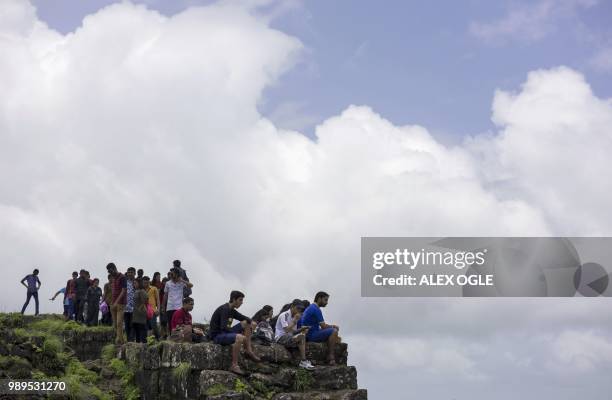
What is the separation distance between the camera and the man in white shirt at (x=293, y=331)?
1836cm

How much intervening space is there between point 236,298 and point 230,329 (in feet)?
2.45

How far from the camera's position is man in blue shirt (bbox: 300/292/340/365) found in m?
18.4

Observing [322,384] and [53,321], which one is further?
[53,321]

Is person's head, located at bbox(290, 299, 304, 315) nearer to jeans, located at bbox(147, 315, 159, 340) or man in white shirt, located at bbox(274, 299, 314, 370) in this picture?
man in white shirt, located at bbox(274, 299, 314, 370)

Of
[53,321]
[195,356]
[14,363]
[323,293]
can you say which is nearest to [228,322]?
[195,356]

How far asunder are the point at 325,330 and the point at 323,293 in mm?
880

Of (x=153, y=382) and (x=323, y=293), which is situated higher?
(x=323, y=293)

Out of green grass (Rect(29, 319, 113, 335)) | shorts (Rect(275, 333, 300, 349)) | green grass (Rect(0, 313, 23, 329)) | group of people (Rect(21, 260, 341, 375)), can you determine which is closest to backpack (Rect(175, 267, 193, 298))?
group of people (Rect(21, 260, 341, 375))

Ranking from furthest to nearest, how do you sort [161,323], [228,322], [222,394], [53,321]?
[53,321], [161,323], [228,322], [222,394]

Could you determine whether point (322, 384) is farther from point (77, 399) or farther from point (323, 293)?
point (77, 399)

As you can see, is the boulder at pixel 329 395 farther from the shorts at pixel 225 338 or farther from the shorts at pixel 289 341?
the shorts at pixel 225 338

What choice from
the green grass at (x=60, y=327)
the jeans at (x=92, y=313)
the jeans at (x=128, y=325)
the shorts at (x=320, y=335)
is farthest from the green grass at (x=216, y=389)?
the jeans at (x=92, y=313)

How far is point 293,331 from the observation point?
18859mm

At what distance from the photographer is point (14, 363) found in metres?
19.4
